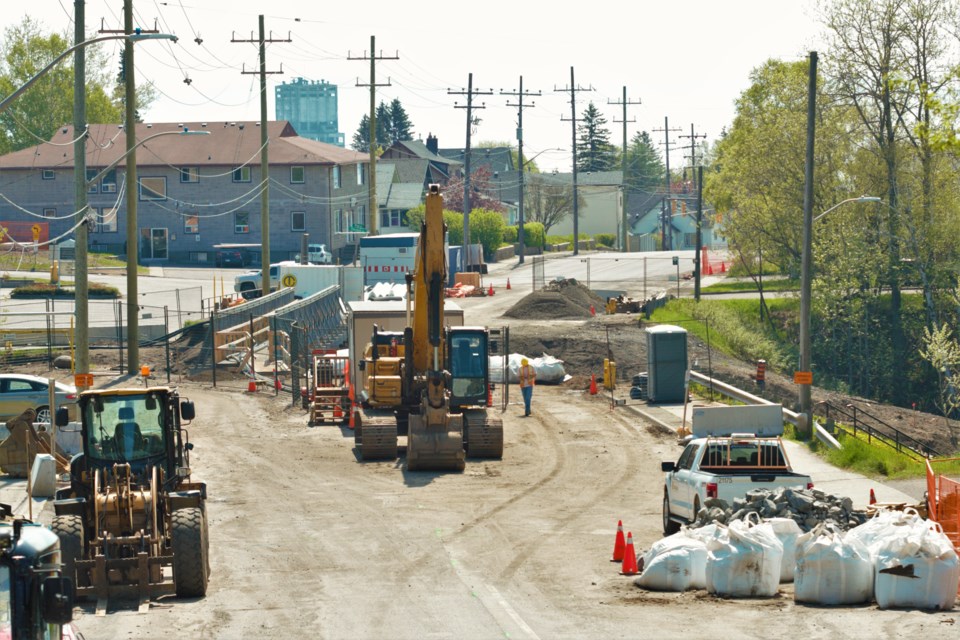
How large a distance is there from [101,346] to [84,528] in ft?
99.3

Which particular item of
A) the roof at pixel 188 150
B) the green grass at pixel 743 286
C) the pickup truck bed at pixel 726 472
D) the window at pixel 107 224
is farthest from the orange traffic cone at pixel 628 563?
the window at pixel 107 224

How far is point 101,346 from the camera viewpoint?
45.3 meters

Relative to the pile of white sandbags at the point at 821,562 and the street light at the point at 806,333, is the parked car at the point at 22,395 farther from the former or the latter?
the pile of white sandbags at the point at 821,562

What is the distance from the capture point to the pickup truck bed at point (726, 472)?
1895 cm

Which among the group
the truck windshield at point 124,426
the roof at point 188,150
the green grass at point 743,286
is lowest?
the truck windshield at point 124,426

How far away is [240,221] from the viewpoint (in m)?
85.2

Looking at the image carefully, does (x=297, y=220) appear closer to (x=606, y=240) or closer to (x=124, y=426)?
(x=606, y=240)

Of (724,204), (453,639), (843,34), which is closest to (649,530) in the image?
(453,639)

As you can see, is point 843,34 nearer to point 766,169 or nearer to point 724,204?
point 766,169

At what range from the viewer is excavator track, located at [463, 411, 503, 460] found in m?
29.2

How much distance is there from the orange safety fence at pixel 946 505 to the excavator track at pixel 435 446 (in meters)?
10.8

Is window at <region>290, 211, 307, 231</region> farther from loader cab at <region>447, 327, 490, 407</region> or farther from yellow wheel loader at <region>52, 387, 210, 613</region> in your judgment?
yellow wheel loader at <region>52, 387, 210, 613</region>

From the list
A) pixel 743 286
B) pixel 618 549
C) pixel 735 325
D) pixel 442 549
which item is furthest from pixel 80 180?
pixel 743 286

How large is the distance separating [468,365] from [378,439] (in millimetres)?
2710
